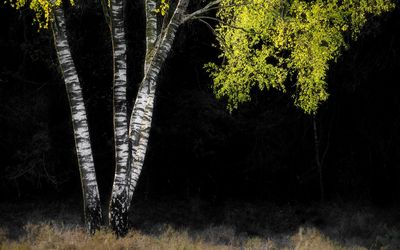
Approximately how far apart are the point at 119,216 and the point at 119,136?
5.24 ft

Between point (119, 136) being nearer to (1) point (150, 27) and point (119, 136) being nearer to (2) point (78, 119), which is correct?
(2) point (78, 119)

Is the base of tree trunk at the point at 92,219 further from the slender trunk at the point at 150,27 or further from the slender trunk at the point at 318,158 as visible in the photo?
the slender trunk at the point at 318,158

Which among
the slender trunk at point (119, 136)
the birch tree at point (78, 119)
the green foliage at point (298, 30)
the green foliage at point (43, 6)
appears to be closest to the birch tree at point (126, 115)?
the slender trunk at point (119, 136)

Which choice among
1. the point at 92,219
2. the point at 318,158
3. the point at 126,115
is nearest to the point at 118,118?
the point at 126,115

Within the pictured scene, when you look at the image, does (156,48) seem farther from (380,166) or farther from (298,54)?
(380,166)

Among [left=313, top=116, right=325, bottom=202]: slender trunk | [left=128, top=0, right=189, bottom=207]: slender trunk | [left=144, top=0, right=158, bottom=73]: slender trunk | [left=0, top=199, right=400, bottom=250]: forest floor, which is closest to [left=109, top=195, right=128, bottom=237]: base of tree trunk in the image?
[left=128, top=0, right=189, bottom=207]: slender trunk

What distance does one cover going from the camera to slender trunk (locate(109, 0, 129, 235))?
9.62 meters

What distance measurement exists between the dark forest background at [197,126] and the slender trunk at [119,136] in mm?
6853

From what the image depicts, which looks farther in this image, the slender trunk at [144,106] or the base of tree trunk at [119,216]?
the slender trunk at [144,106]

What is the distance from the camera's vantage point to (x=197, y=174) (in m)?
20.5

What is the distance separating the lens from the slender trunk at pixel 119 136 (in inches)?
379

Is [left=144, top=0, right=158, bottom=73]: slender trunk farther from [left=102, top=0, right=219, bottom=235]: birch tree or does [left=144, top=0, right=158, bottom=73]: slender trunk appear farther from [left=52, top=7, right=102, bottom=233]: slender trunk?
[left=52, top=7, right=102, bottom=233]: slender trunk

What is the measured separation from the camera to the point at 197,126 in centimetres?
1881

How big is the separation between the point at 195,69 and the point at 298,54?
896 cm
